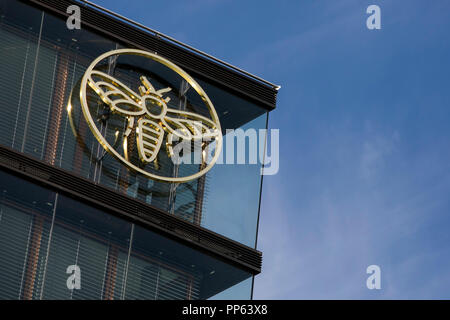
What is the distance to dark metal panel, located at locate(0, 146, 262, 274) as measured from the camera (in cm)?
3475

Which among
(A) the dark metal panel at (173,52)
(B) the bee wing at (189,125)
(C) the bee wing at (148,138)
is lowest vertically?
(C) the bee wing at (148,138)

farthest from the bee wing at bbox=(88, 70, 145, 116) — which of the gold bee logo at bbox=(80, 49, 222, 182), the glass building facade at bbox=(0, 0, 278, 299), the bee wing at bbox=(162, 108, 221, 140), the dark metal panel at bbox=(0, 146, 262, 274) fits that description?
the dark metal panel at bbox=(0, 146, 262, 274)

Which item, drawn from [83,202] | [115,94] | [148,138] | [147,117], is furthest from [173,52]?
[83,202]

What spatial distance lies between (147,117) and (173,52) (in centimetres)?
285

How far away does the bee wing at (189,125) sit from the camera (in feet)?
125

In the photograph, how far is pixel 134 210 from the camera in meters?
36.1

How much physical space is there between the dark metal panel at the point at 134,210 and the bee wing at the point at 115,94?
8.85 ft

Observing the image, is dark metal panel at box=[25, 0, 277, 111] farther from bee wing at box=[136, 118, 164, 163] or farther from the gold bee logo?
bee wing at box=[136, 118, 164, 163]

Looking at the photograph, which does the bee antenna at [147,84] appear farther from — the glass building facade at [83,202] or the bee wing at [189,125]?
the bee wing at [189,125]

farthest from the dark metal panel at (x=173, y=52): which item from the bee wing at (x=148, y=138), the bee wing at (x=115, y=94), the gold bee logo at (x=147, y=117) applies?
the bee wing at (x=148, y=138)

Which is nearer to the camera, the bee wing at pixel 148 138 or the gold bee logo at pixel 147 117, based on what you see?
the gold bee logo at pixel 147 117

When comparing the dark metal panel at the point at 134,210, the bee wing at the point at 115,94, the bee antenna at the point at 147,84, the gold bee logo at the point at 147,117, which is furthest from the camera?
the bee antenna at the point at 147,84

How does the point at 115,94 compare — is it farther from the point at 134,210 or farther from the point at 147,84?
the point at 134,210

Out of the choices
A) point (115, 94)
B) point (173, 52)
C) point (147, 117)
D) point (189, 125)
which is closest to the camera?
point (115, 94)
